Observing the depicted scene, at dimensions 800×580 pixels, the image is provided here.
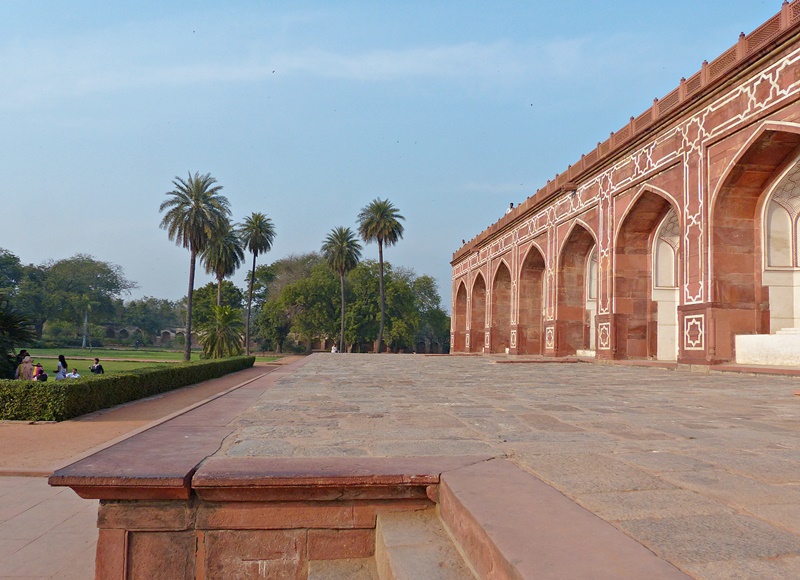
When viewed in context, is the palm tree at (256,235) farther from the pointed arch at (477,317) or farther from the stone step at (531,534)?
the stone step at (531,534)

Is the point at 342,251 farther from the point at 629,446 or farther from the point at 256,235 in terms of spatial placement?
the point at 629,446

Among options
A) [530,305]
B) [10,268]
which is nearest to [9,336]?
[530,305]

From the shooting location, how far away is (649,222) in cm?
1505

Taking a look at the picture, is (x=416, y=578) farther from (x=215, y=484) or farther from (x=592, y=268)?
(x=592, y=268)

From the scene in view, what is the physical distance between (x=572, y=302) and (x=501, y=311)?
7.99 m

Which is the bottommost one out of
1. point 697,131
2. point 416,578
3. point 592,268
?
point 416,578

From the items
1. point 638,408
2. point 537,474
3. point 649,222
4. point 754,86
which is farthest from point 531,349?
point 537,474

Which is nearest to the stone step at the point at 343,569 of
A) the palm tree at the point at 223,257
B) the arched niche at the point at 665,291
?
the arched niche at the point at 665,291

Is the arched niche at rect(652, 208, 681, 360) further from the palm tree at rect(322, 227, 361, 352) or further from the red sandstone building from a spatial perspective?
the palm tree at rect(322, 227, 361, 352)

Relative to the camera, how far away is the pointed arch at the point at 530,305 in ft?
76.6

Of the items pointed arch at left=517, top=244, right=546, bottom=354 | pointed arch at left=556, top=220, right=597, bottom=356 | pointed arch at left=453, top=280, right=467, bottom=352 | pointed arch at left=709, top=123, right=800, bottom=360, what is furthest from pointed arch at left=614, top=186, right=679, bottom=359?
pointed arch at left=453, top=280, right=467, bottom=352

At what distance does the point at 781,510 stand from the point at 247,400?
398cm

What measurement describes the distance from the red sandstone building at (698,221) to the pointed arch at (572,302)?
0.13ft

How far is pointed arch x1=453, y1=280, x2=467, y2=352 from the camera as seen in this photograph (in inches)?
1344
